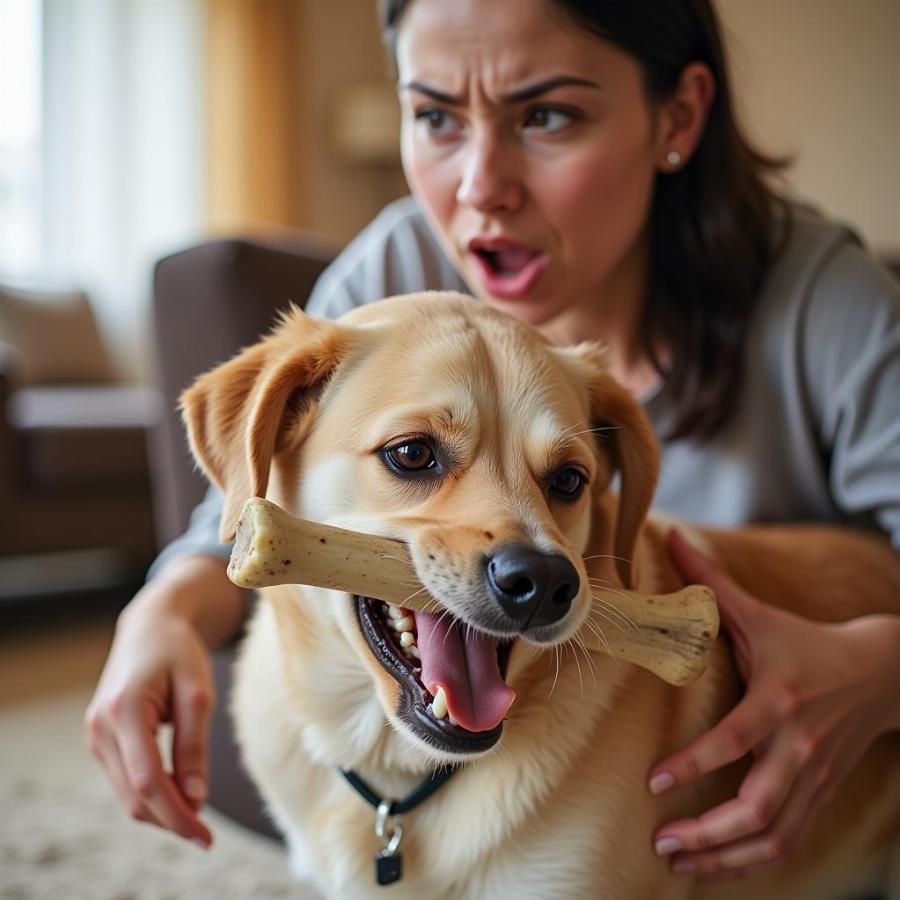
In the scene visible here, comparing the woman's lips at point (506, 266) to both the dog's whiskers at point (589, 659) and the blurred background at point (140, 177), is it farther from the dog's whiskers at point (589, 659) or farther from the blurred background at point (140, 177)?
the blurred background at point (140, 177)

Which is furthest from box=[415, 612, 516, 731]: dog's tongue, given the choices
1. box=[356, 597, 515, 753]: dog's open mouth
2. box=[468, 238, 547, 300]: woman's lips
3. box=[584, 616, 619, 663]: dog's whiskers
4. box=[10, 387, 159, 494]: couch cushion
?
box=[10, 387, 159, 494]: couch cushion

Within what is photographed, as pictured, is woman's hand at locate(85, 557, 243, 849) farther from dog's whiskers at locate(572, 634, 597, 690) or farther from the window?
the window

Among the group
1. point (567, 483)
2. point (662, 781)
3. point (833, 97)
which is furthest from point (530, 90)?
point (833, 97)

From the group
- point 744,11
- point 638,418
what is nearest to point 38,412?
point 638,418

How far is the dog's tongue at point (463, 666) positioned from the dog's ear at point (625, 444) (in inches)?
10.0

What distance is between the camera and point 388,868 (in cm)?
107

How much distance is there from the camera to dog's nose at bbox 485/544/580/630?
34.1 inches

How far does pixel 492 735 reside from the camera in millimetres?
935

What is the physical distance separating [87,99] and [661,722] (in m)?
5.27

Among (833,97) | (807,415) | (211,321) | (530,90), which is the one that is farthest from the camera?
(833,97)

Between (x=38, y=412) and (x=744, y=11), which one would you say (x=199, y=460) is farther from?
(x=744, y=11)

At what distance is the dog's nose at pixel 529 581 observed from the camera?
2.84ft

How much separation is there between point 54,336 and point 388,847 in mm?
4080

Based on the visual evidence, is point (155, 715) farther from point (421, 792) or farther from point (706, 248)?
point (706, 248)
